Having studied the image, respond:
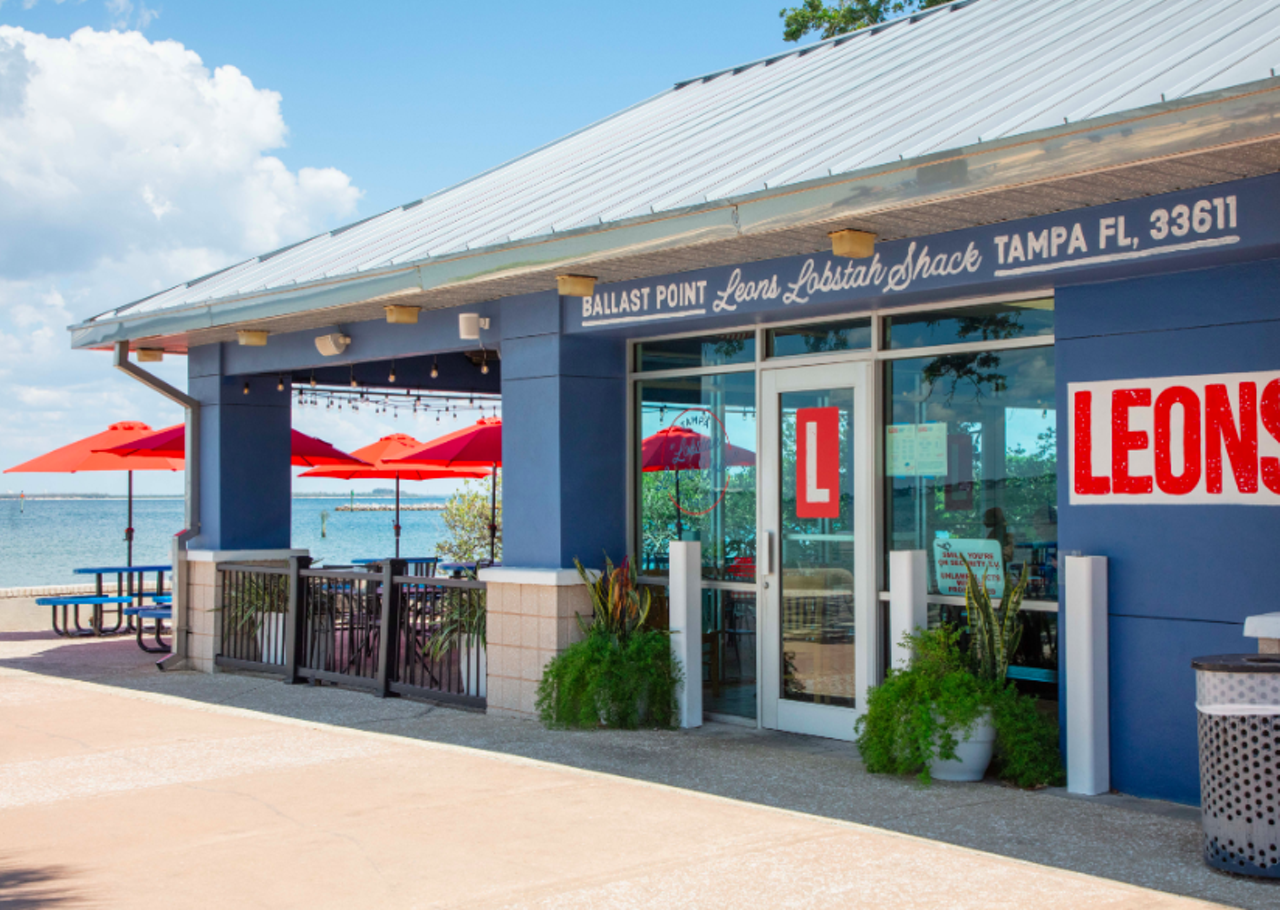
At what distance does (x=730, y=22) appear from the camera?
96.7ft

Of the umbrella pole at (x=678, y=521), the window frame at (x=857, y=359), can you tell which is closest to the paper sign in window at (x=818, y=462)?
the window frame at (x=857, y=359)

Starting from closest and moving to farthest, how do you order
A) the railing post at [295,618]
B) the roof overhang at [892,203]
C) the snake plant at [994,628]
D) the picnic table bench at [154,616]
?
1. the roof overhang at [892,203]
2. the snake plant at [994,628]
3. the railing post at [295,618]
4. the picnic table bench at [154,616]

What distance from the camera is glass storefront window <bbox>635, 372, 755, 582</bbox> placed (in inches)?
351

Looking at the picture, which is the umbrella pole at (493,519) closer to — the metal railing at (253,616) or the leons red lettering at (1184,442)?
the metal railing at (253,616)

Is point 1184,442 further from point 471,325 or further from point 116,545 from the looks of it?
point 116,545

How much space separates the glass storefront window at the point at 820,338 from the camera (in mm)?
8172

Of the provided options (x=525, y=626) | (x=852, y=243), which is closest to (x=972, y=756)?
(x=852, y=243)

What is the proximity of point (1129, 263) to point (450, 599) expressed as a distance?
590 centimetres

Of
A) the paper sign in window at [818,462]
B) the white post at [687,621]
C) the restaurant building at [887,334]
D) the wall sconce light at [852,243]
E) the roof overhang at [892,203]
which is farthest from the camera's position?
the white post at [687,621]

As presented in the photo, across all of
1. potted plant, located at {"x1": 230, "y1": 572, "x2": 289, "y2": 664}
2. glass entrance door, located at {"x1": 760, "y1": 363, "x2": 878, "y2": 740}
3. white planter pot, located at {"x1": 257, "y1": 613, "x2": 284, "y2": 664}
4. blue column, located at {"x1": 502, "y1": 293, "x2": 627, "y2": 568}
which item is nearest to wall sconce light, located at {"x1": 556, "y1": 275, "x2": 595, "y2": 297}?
blue column, located at {"x1": 502, "y1": 293, "x2": 627, "y2": 568}

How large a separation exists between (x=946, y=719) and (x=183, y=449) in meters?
10.4

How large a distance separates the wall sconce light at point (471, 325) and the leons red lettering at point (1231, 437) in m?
5.23

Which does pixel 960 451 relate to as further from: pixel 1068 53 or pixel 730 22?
pixel 730 22

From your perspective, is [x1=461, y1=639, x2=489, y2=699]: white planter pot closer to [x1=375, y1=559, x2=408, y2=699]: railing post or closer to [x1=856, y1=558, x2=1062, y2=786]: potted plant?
[x1=375, y1=559, x2=408, y2=699]: railing post
